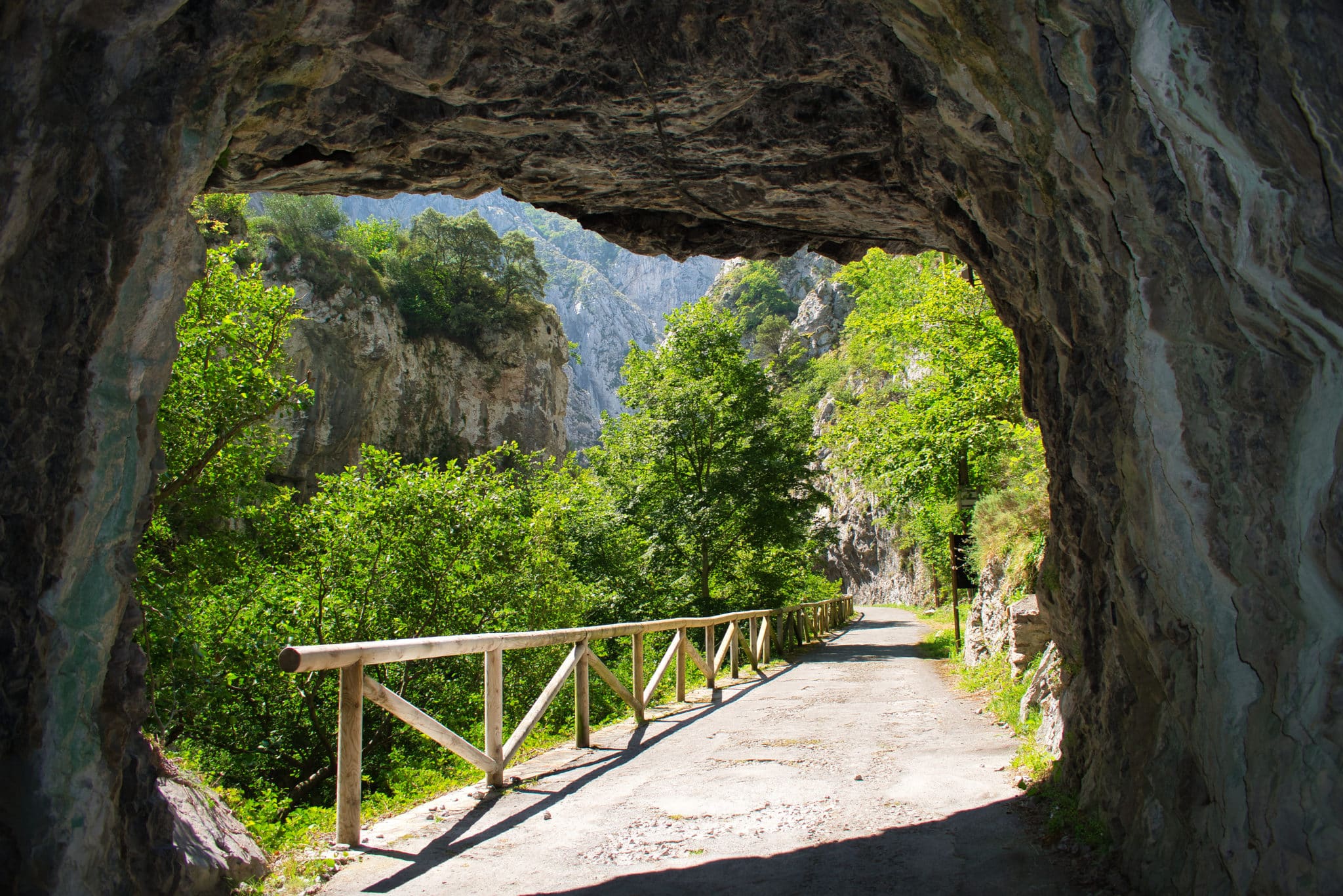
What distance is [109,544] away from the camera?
318cm

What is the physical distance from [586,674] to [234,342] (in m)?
6.09

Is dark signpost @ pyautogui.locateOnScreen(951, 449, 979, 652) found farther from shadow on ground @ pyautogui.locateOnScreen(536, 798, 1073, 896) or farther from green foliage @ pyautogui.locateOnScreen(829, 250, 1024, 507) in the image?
shadow on ground @ pyautogui.locateOnScreen(536, 798, 1073, 896)

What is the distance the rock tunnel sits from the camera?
2.60 meters

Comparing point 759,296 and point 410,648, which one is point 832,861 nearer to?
point 410,648

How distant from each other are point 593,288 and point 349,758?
153m

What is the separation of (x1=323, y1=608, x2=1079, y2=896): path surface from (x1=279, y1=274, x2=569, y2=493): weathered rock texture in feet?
78.7

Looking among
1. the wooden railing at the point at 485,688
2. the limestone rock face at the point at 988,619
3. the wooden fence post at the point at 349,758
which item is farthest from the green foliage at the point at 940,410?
the wooden fence post at the point at 349,758

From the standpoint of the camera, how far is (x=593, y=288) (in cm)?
15350

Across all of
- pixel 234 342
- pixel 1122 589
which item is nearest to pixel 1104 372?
pixel 1122 589

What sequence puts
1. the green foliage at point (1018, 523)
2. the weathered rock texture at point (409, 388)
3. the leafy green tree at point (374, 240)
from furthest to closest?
the leafy green tree at point (374, 240), the weathered rock texture at point (409, 388), the green foliage at point (1018, 523)

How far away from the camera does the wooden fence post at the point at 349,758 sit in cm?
402

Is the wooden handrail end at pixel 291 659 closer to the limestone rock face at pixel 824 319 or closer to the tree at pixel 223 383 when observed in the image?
the tree at pixel 223 383

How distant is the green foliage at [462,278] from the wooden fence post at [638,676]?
30122mm

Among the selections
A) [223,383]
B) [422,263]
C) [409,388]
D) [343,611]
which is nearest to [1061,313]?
[343,611]
